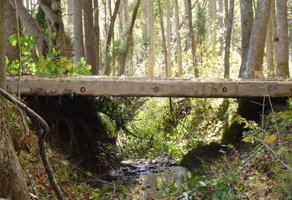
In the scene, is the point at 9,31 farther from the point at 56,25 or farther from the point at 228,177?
the point at 228,177

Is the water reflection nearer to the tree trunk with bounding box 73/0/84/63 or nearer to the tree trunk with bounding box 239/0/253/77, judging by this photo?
the tree trunk with bounding box 239/0/253/77

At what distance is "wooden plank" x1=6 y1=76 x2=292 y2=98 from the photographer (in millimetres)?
5914

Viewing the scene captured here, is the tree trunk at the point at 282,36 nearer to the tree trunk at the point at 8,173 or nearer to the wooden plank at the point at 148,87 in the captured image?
the wooden plank at the point at 148,87

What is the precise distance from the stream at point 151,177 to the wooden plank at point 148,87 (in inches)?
63.6

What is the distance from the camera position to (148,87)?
606cm

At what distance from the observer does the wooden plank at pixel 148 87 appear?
5914 mm

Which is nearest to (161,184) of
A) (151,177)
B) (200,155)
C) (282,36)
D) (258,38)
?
(151,177)

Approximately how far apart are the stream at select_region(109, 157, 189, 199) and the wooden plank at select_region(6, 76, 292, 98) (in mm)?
1616

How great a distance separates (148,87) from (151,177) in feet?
7.26

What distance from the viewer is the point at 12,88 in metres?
5.72

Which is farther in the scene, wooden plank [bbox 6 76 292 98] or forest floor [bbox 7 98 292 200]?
wooden plank [bbox 6 76 292 98]

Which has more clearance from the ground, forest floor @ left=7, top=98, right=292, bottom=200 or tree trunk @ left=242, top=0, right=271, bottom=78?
tree trunk @ left=242, top=0, right=271, bottom=78

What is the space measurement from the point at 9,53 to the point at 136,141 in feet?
14.3

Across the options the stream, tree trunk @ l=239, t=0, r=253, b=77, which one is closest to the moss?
the stream
